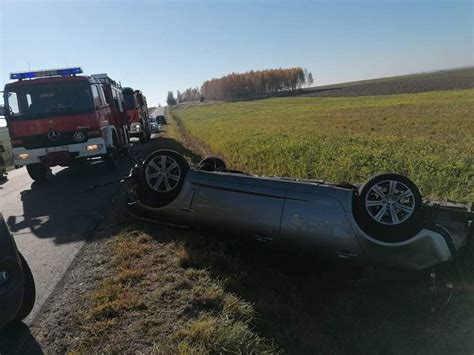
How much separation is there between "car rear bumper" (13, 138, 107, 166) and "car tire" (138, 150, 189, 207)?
5567mm

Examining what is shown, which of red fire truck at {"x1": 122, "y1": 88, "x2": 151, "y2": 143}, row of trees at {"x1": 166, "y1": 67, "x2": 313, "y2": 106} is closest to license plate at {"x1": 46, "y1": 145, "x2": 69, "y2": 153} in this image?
red fire truck at {"x1": 122, "y1": 88, "x2": 151, "y2": 143}

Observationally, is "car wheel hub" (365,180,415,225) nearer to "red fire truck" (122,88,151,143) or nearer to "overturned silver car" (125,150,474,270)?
"overturned silver car" (125,150,474,270)

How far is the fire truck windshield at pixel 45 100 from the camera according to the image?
9852 millimetres

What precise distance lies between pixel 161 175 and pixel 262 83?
14213 cm

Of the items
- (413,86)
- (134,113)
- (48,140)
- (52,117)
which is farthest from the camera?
(413,86)

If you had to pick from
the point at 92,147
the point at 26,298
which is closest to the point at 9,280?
the point at 26,298

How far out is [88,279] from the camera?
422 cm

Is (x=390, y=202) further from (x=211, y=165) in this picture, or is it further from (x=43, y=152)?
(x=43, y=152)

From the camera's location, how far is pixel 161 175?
5090 mm

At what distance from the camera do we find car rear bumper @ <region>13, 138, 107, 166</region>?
9930mm

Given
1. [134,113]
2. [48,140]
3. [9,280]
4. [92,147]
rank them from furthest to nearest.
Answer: [134,113], [92,147], [48,140], [9,280]

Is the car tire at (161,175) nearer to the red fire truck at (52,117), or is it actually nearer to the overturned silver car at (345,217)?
the overturned silver car at (345,217)

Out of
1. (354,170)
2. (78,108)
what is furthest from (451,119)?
(78,108)

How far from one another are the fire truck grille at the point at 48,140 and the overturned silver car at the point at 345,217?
6.38m
